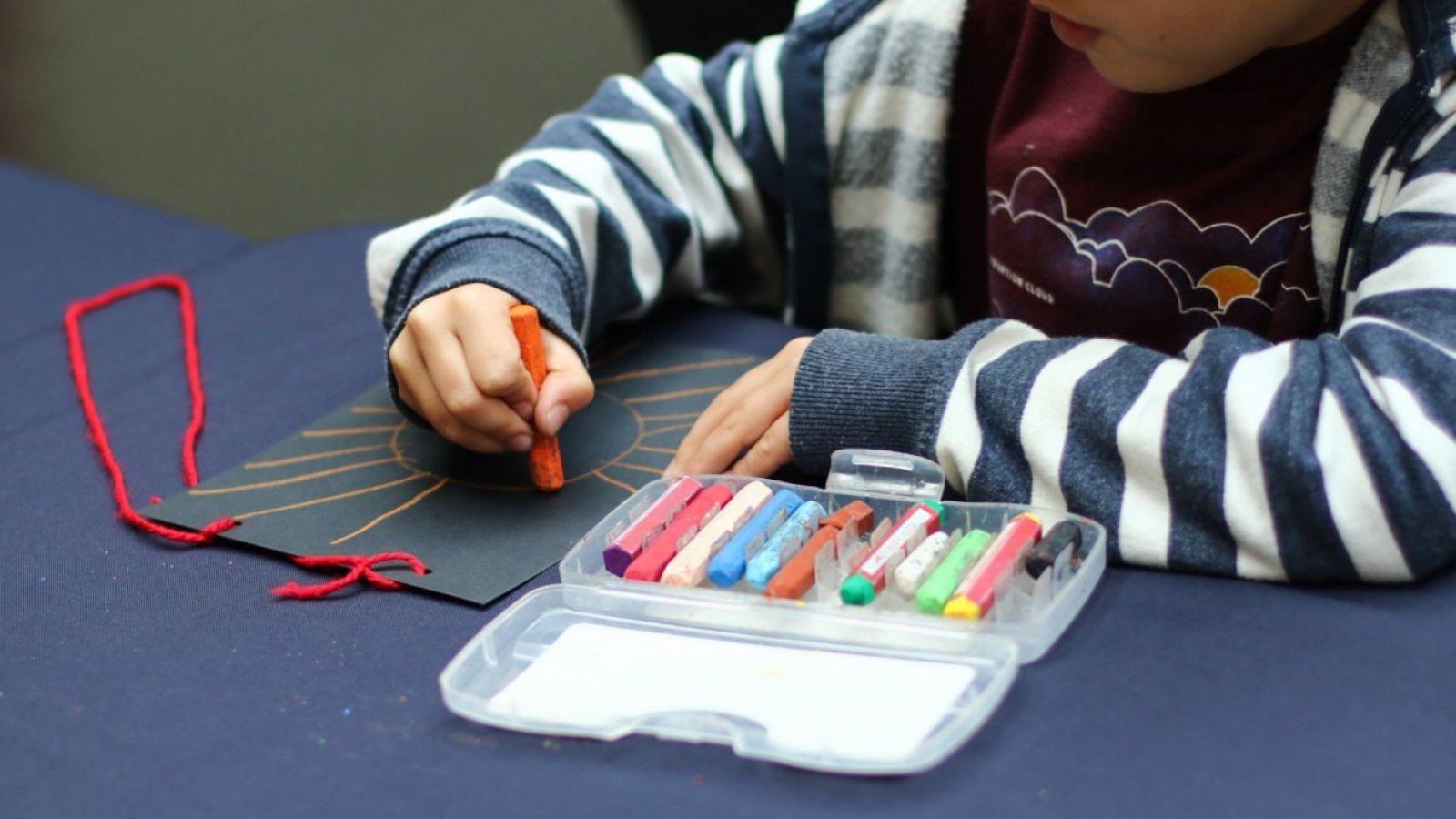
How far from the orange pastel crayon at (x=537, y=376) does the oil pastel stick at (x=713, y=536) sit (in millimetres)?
92

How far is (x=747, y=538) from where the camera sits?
0.56 metres

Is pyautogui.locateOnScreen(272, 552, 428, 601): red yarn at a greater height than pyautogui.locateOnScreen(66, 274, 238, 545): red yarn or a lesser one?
lesser

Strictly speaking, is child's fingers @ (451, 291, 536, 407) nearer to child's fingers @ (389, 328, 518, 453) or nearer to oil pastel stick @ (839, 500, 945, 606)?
child's fingers @ (389, 328, 518, 453)

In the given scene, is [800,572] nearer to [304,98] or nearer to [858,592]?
[858,592]

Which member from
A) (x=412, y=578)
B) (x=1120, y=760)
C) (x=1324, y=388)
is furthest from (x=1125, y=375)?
(x=412, y=578)

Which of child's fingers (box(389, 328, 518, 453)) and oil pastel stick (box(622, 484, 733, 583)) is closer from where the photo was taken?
oil pastel stick (box(622, 484, 733, 583))

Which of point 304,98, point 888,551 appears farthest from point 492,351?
point 304,98

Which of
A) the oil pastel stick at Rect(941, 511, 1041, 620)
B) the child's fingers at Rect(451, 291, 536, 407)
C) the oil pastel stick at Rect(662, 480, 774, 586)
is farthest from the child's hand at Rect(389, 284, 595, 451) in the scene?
the oil pastel stick at Rect(941, 511, 1041, 620)

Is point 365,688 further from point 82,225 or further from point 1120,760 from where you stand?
point 82,225

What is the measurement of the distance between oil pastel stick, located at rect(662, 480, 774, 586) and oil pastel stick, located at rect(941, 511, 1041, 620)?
98 mm

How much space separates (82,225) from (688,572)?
702 mm

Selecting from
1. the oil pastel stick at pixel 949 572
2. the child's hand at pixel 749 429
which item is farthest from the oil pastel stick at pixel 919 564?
the child's hand at pixel 749 429

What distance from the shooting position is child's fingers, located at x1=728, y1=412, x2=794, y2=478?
64cm

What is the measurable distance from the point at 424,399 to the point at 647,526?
6.1 inches
